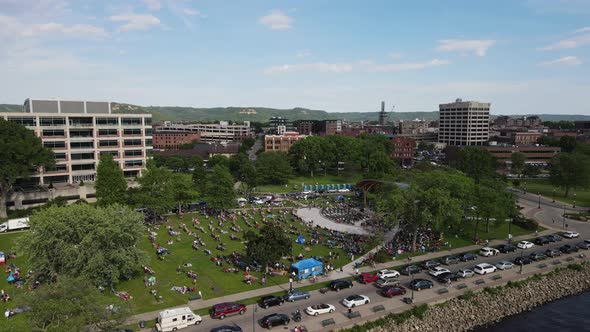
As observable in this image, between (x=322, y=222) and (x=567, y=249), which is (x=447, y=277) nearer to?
(x=567, y=249)

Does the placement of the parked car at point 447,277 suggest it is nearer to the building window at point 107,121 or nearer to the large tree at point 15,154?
the large tree at point 15,154

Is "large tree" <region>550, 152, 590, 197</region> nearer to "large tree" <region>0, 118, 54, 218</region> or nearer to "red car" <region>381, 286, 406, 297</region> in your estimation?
"red car" <region>381, 286, 406, 297</region>

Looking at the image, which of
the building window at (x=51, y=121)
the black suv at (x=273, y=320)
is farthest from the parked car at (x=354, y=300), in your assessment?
the building window at (x=51, y=121)

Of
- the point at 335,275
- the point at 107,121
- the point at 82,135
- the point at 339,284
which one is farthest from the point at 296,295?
the point at 82,135

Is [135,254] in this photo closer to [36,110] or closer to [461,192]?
[461,192]

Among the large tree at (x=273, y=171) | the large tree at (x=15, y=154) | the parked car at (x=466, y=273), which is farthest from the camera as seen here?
the large tree at (x=273, y=171)

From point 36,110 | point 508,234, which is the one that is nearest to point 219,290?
point 508,234
